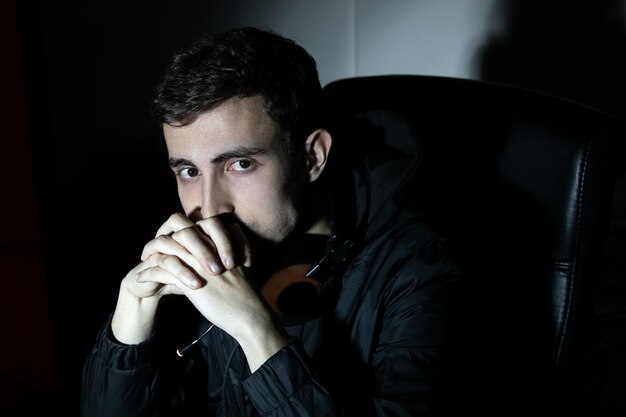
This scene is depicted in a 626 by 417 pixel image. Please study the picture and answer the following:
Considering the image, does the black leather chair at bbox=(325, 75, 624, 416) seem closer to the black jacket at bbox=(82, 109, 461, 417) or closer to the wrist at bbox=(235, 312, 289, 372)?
the black jacket at bbox=(82, 109, 461, 417)

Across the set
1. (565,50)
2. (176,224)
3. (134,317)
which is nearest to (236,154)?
(176,224)

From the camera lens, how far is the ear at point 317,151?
4.05 ft

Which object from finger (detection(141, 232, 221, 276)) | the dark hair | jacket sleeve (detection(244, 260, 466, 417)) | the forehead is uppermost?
the dark hair

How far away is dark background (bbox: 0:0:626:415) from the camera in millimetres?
1201

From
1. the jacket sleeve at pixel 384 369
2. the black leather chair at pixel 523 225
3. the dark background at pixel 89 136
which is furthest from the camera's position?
the dark background at pixel 89 136

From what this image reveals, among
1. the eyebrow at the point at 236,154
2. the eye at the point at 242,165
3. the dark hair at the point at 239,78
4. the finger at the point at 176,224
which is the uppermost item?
the dark hair at the point at 239,78

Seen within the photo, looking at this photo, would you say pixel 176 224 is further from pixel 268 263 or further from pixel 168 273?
pixel 268 263

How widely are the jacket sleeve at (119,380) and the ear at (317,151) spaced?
1.41ft

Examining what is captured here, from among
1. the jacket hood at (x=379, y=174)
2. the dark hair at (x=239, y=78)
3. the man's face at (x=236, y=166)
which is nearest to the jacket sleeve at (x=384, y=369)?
the jacket hood at (x=379, y=174)

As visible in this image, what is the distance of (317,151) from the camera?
125 cm

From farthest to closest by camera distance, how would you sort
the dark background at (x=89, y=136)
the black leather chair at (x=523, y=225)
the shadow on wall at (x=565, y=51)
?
the shadow on wall at (x=565, y=51) → the dark background at (x=89, y=136) → the black leather chair at (x=523, y=225)

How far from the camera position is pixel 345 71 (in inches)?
91.4

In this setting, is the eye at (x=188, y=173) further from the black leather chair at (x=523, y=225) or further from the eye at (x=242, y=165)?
the black leather chair at (x=523, y=225)

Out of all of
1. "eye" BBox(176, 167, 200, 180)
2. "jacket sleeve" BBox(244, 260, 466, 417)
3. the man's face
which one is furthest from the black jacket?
"eye" BBox(176, 167, 200, 180)
